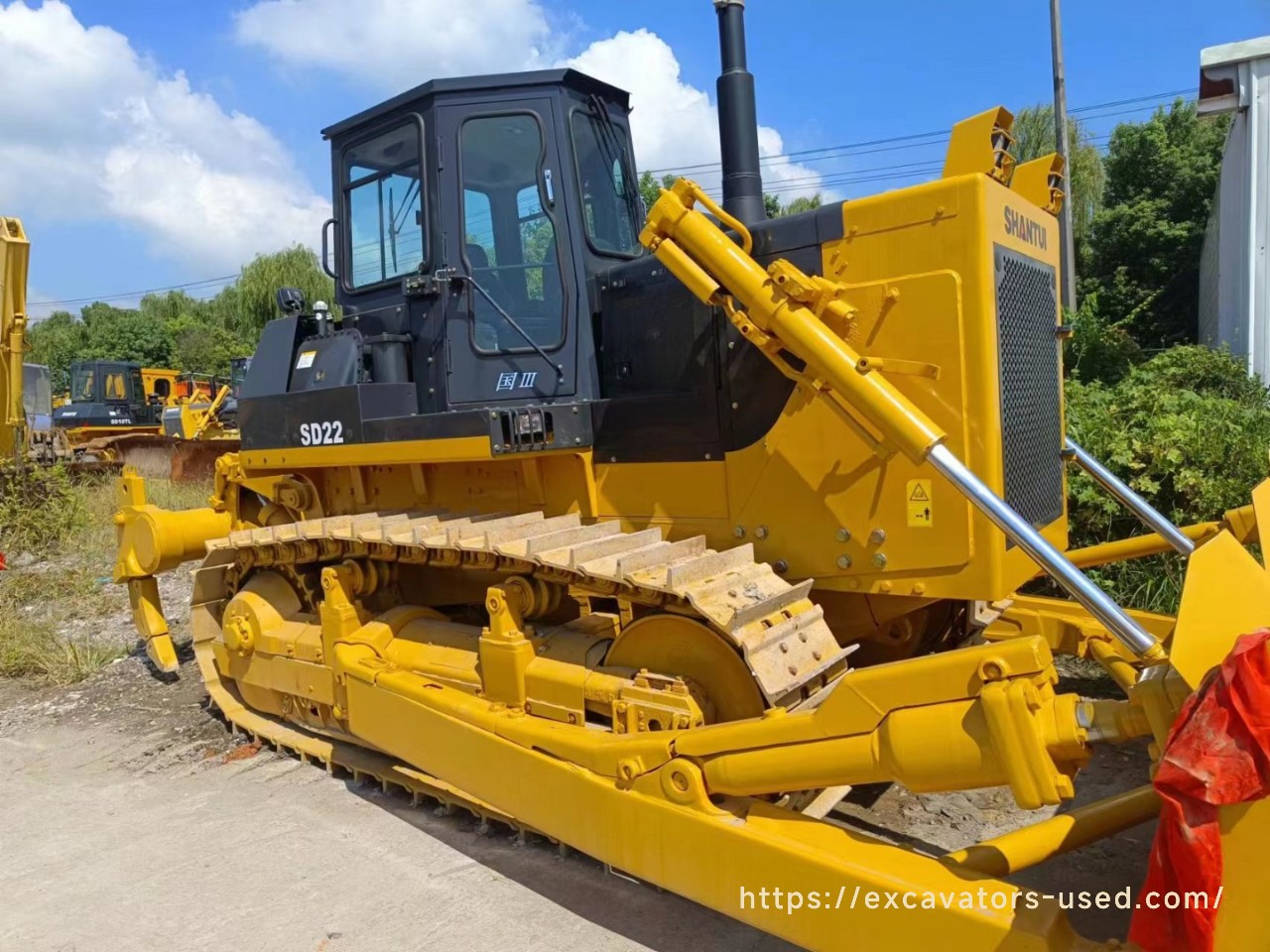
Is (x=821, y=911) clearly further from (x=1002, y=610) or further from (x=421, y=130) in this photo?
(x=421, y=130)

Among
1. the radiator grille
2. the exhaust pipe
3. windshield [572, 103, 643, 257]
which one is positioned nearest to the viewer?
the radiator grille

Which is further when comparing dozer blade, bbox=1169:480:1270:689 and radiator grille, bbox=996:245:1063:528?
radiator grille, bbox=996:245:1063:528

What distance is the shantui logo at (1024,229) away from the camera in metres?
3.08

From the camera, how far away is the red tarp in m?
1.75

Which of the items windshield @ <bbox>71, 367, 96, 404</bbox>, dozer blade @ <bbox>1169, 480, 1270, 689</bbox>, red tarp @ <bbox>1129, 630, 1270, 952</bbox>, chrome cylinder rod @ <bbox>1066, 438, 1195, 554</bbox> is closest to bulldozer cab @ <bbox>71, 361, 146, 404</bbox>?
windshield @ <bbox>71, 367, 96, 404</bbox>

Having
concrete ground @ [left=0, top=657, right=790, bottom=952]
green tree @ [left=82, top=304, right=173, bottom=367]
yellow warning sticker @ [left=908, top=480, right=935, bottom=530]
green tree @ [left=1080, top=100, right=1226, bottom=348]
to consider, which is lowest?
concrete ground @ [left=0, top=657, right=790, bottom=952]

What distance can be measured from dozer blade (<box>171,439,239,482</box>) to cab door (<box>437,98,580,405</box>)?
10181mm

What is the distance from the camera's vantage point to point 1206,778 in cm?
177

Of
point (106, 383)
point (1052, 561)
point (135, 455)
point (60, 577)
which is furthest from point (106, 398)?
point (1052, 561)

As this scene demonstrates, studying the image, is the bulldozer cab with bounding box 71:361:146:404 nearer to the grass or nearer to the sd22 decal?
the grass

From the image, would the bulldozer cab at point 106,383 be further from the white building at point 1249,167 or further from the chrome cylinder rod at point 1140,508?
the chrome cylinder rod at point 1140,508

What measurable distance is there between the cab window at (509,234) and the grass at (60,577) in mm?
4443

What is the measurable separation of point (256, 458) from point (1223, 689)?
4509 millimetres

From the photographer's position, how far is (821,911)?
2.41 metres
